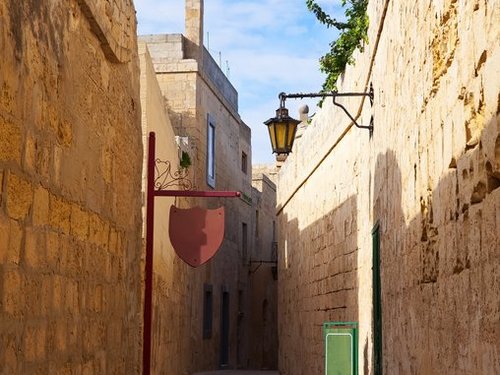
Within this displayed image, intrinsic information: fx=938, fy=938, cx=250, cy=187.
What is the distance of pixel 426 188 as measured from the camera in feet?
16.4

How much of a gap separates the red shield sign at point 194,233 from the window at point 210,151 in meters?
13.1

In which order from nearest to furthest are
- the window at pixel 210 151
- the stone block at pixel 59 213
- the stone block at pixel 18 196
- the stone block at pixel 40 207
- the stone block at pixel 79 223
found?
the stone block at pixel 18 196
the stone block at pixel 40 207
the stone block at pixel 59 213
the stone block at pixel 79 223
the window at pixel 210 151

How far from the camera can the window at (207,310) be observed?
69.4ft

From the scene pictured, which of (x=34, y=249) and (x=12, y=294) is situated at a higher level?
(x=34, y=249)

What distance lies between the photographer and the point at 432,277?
4750mm

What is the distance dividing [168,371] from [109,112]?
349 inches

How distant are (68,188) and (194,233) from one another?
3445mm

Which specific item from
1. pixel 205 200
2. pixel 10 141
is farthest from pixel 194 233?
pixel 205 200

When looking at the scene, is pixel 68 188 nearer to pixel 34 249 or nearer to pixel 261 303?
pixel 34 249

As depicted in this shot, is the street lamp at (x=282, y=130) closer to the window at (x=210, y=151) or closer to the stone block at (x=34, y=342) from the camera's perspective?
the stone block at (x=34, y=342)

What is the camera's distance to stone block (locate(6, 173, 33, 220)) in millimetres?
3869

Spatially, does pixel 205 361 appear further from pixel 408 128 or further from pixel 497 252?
pixel 497 252

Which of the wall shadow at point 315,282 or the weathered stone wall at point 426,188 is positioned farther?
the wall shadow at point 315,282

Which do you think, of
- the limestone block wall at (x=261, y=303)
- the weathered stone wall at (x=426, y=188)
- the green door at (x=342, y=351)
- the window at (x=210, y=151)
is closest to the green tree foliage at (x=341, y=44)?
the weathered stone wall at (x=426, y=188)
